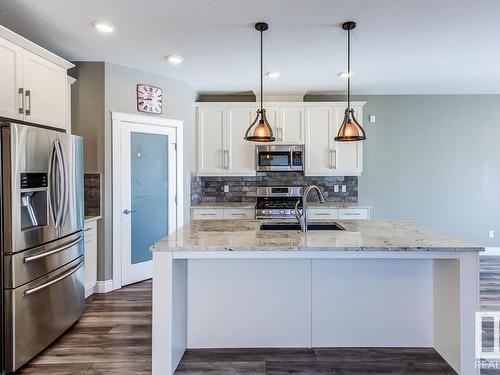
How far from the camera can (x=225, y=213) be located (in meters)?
4.79

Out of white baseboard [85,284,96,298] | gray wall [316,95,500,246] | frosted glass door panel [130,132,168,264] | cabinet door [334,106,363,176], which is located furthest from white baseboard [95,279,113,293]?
gray wall [316,95,500,246]

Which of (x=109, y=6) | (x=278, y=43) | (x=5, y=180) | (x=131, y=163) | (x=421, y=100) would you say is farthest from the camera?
(x=421, y=100)

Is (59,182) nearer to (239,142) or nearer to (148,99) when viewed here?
(148,99)

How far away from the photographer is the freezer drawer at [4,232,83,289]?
7.22ft

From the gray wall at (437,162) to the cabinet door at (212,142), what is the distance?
218 cm

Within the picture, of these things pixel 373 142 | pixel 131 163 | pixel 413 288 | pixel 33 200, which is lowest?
pixel 413 288

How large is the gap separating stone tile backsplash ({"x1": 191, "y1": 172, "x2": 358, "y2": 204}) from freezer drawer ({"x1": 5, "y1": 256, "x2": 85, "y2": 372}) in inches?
103

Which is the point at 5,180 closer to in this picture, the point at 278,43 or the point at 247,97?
the point at 278,43

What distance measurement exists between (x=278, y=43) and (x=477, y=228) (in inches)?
171

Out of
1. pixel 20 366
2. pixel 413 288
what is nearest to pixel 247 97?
pixel 413 288

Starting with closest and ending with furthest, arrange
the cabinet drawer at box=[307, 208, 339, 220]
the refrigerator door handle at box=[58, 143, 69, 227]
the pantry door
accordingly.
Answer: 1. the refrigerator door handle at box=[58, 143, 69, 227]
2. the pantry door
3. the cabinet drawer at box=[307, 208, 339, 220]

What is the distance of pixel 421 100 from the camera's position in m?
5.31

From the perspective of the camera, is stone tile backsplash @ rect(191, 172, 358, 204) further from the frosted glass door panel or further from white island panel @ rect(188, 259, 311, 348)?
white island panel @ rect(188, 259, 311, 348)

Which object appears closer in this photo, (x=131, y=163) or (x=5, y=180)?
(x=5, y=180)
